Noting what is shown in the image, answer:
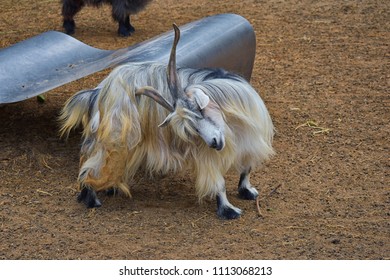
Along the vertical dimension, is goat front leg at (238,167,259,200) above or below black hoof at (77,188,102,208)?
above

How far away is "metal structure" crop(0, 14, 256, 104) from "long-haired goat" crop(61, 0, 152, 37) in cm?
209

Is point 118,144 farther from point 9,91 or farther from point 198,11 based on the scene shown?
point 198,11

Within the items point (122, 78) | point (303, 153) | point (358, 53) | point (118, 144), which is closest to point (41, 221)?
point (118, 144)

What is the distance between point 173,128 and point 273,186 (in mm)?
873

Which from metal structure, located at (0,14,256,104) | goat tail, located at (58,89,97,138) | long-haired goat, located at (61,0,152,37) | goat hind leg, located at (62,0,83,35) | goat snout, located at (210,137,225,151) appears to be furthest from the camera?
goat hind leg, located at (62,0,83,35)

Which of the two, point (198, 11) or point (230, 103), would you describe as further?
point (198, 11)

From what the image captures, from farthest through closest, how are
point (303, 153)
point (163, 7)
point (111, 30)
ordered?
point (163, 7) → point (111, 30) → point (303, 153)

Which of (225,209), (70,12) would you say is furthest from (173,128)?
(70,12)

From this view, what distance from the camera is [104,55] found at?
6176 mm

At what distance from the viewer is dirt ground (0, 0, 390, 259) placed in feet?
14.0

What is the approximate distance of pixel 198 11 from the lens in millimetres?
9414

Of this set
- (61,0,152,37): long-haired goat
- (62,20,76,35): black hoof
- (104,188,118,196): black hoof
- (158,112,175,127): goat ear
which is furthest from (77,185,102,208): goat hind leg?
(62,20,76,35): black hoof

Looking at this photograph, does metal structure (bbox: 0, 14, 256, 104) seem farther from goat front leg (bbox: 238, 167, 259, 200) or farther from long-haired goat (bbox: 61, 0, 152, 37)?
long-haired goat (bbox: 61, 0, 152, 37)

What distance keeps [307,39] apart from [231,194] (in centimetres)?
353
